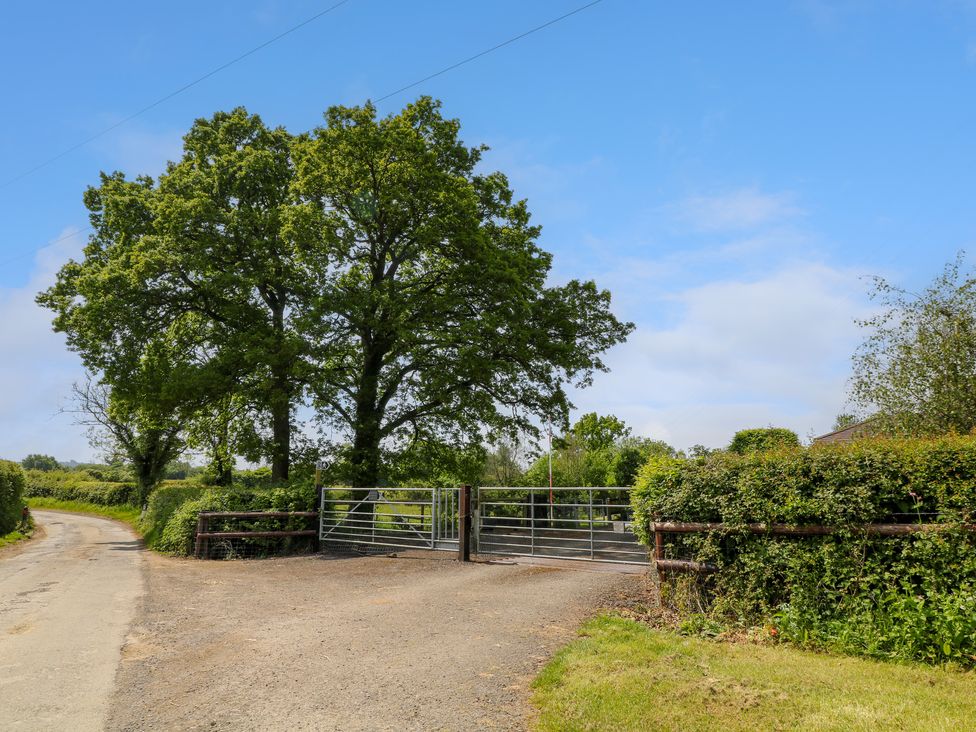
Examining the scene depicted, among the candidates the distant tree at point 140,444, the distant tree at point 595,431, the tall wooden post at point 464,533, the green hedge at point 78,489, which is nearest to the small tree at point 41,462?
the green hedge at point 78,489

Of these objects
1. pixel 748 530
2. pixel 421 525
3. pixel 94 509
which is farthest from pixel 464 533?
pixel 94 509

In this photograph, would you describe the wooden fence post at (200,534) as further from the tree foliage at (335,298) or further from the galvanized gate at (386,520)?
the tree foliage at (335,298)

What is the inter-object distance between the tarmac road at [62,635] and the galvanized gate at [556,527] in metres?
6.13

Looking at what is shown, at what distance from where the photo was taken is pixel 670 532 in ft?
25.0

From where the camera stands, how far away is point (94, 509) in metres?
41.9

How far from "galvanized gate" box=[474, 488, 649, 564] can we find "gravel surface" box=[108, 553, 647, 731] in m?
1.15

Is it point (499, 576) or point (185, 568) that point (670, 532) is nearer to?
point (499, 576)

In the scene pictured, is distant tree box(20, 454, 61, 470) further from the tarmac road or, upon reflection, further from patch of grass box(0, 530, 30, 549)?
the tarmac road

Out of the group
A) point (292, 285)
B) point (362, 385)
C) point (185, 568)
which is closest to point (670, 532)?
point (185, 568)

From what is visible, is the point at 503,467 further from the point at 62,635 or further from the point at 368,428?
the point at 62,635

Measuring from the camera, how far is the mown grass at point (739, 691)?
4133 millimetres

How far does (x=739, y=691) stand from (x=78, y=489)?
53250mm

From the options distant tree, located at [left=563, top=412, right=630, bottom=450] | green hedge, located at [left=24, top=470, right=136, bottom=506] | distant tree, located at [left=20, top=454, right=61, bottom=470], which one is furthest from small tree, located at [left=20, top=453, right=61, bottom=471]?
distant tree, located at [left=563, top=412, right=630, bottom=450]

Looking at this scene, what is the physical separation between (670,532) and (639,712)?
11.5 feet
